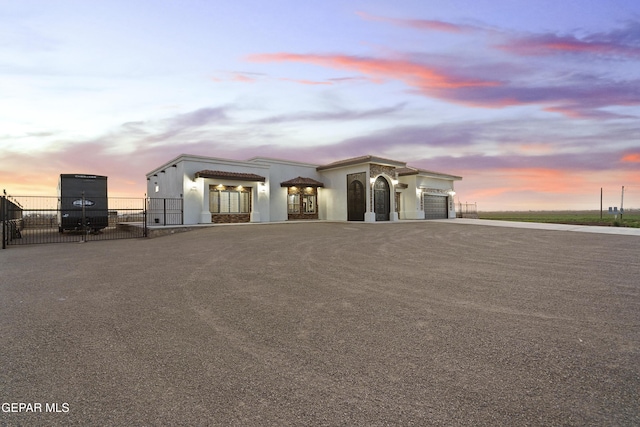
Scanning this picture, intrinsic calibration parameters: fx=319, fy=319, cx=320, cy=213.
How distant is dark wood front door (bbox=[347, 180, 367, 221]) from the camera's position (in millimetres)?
26688

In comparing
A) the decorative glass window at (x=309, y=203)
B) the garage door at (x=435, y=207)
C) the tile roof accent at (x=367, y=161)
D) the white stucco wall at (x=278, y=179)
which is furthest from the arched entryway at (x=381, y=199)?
the white stucco wall at (x=278, y=179)

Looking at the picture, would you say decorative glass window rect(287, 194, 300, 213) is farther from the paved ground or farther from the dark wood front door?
the paved ground

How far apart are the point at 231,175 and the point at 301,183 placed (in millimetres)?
6460

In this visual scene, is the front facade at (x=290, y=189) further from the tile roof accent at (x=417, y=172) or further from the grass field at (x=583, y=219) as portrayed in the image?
the grass field at (x=583, y=219)

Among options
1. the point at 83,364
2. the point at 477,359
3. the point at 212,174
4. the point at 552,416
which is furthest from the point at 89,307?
the point at 212,174

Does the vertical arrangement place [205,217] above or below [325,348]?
above

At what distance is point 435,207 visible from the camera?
34.0m

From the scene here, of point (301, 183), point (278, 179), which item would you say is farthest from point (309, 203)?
point (278, 179)

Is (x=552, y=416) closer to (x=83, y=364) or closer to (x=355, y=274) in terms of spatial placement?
(x=83, y=364)

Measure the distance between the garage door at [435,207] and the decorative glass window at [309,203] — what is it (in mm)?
11743

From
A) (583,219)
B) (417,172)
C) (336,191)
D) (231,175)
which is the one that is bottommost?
(583,219)

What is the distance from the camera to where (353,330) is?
3701mm

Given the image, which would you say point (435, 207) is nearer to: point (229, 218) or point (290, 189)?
point (290, 189)

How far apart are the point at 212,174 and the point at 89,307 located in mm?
18760
